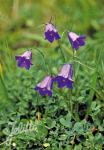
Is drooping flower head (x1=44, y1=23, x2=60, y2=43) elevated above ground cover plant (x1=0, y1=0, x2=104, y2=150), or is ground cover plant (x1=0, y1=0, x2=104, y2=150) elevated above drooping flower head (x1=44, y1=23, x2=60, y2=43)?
drooping flower head (x1=44, y1=23, x2=60, y2=43)

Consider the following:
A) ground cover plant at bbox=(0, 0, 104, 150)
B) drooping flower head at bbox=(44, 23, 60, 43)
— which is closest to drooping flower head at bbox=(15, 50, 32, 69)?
ground cover plant at bbox=(0, 0, 104, 150)

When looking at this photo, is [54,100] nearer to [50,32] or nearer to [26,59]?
[26,59]

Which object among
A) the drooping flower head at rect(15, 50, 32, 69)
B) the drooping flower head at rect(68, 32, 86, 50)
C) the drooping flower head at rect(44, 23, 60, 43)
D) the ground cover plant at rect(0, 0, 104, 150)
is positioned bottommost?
the ground cover plant at rect(0, 0, 104, 150)

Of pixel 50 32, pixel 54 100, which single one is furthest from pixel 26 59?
pixel 54 100

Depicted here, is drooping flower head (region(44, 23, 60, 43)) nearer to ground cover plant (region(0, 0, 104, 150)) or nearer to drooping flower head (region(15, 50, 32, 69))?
ground cover plant (region(0, 0, 104, 150))

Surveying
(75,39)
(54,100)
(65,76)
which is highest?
(75,39)

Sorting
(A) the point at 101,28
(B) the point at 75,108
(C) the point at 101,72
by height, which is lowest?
(B) the point at 75,108

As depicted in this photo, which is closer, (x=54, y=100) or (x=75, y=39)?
(x=75, y=39)

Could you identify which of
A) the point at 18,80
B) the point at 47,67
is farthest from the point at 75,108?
the point at 18,80

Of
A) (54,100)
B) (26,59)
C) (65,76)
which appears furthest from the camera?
(54,100)

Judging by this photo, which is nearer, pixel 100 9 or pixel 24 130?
pixel 24 130

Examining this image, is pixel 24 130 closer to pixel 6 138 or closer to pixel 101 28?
pixel 6 138
